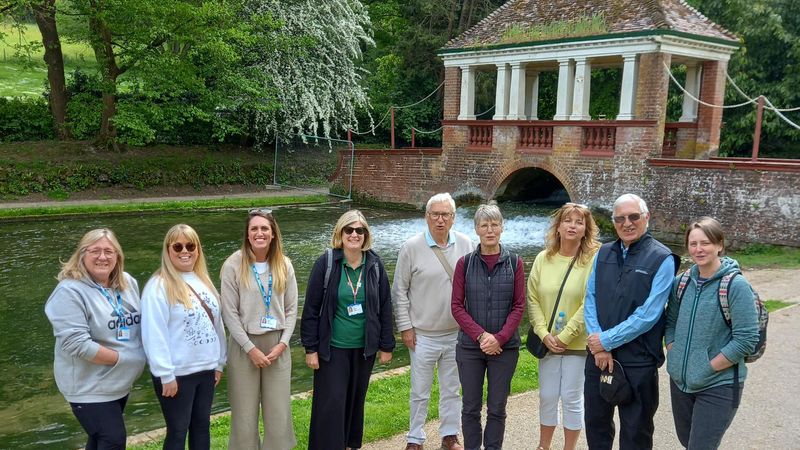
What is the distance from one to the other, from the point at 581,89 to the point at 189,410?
14.9m

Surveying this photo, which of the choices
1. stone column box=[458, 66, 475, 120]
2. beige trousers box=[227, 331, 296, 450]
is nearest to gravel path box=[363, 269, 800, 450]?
beige trousers box=[227, 331, 296, 450]

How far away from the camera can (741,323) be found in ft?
11.8

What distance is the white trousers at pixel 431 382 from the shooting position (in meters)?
4.85

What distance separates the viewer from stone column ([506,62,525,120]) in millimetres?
18500

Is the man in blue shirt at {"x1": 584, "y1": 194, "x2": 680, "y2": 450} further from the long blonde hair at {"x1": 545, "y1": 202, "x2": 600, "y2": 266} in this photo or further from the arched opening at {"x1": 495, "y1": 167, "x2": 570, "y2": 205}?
the arched opening at {"x1": 495, "y1": 167, "x2": 570, "y2": 205}

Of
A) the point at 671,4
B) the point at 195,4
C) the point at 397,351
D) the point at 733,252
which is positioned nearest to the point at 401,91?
the point at 195,4

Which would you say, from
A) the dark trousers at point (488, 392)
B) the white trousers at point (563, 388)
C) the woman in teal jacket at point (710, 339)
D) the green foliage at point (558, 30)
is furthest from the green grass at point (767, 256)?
the woman in teal jacket at point (710, 339)

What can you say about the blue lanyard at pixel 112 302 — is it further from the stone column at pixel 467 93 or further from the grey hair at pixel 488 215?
the stone column at pixel 467 93

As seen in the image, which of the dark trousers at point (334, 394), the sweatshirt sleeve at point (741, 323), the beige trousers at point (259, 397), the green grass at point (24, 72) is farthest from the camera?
the green grass at point (24, 72)

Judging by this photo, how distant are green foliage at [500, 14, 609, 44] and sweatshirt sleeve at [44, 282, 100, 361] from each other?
587 inches

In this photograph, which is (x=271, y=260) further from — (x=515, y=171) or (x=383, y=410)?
(x=515, y=171)

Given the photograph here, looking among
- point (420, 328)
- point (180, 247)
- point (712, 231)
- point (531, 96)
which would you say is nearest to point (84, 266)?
point (180, 247)

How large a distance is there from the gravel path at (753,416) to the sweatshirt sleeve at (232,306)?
1.26 m

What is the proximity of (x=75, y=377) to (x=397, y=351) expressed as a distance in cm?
456
